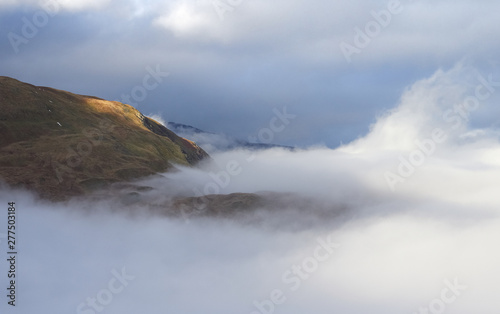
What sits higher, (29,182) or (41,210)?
(29,182)

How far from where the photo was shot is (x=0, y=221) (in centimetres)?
18650

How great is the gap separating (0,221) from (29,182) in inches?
846

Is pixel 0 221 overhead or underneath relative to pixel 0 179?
underneath

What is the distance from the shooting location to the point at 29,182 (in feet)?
656

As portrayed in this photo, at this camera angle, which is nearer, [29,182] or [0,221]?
[0,221]

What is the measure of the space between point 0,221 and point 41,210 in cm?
1695

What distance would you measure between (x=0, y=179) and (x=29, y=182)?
11.8 meters

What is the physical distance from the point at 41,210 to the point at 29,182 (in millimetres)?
14228

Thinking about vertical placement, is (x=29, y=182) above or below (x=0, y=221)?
above

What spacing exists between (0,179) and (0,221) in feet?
62.4

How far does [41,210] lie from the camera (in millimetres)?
198000
